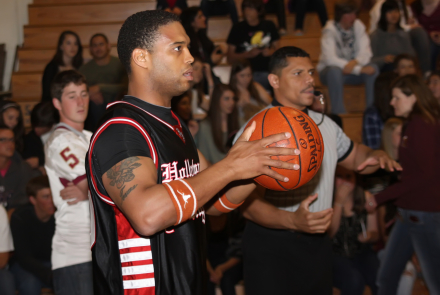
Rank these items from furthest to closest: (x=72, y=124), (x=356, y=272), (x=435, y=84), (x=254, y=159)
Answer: (x=435, y=84) → (x=356, y=272) → (x=72, y=124) → (x=254, y=159)

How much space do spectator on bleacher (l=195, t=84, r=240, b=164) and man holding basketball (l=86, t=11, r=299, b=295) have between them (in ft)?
10.1

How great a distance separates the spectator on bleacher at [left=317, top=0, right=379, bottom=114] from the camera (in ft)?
21.2

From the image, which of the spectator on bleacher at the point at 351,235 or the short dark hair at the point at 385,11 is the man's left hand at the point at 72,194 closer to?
the spectator on bleacher at the point at 351,235

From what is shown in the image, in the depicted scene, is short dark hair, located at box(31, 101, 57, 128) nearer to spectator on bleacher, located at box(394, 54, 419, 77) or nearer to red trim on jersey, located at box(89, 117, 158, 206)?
red trim on jersey, located at box(89, 117, 158, 206)

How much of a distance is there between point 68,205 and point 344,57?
496cm

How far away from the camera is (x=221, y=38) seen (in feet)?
27.7

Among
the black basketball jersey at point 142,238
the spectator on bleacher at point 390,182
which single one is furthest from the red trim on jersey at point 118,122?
the spectator on bleacher at point 390,182

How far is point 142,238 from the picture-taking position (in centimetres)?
185

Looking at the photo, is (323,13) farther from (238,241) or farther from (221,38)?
(238,241)

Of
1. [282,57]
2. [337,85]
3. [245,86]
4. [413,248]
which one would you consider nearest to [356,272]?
[413,248]

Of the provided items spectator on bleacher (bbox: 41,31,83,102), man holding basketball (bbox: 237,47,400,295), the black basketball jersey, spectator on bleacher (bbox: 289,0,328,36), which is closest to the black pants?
man holding basketball (bbox: 237,47,400,295)

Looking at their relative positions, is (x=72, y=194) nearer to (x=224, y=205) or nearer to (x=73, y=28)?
(x=224, y=205)

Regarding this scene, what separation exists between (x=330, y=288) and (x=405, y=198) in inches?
48.3

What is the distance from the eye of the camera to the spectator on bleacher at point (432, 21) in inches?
289
